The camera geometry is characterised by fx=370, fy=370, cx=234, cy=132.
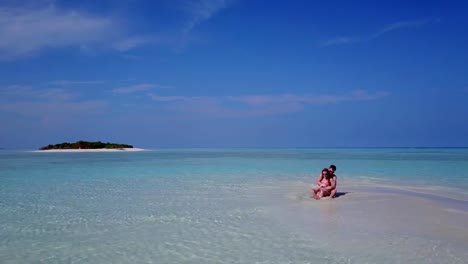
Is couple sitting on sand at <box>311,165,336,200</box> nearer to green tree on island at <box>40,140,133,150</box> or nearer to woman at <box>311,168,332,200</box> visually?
woman at <box>311,168,332,200</box>

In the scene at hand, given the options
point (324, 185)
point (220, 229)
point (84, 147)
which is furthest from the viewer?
point (84, 147)

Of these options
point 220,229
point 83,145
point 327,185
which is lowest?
point 220,229

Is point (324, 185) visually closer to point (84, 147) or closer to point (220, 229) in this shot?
point (220, 229)

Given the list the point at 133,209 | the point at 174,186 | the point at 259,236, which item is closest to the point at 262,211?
the point at 259,236

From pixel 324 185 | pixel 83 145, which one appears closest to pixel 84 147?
pixel 83 145

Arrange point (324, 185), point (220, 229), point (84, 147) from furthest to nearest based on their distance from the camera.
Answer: point (84, 147)
point (324, 185)
point (220, 229)

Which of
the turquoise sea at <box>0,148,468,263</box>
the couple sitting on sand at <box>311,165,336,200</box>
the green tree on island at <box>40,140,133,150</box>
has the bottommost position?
the turquoise sea at <box>0,148,468,263</box>

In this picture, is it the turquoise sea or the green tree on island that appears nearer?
the turquoise sea

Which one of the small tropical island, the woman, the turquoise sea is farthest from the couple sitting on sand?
the small tropical island

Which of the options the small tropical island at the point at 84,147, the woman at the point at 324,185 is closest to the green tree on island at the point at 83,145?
the small tropical island at the point at 84,147

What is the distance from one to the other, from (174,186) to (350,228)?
30.8 ft

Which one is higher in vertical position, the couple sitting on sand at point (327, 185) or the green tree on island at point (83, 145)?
the green tree on island at point (83, 145)

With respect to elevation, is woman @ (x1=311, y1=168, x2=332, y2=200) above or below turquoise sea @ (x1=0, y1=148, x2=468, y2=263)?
above

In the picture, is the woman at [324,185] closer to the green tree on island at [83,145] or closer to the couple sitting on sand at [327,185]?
the couple sitting on sand at [327,185]
